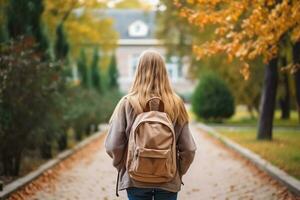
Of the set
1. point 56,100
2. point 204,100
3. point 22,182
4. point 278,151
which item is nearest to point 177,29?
point 204,100

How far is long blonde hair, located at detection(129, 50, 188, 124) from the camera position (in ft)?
16.2

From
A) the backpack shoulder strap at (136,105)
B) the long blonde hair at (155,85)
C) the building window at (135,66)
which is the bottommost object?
the building window at (135,66)

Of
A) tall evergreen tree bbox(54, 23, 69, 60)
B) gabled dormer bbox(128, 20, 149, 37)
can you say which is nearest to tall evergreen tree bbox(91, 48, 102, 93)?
tall evergreen tree bbox(54, 23, 69, 60)

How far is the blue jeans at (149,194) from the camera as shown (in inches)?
192

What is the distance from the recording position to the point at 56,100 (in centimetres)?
1331

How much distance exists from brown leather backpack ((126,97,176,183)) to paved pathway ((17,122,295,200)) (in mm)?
5129

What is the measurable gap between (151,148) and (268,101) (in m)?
15.1

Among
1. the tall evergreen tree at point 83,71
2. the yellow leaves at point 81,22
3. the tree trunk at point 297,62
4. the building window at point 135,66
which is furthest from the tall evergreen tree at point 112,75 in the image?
the building window at point 135,66

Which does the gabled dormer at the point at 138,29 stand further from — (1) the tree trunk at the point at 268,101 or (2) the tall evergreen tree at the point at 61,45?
(1) the tree trunk at the point at 268,101

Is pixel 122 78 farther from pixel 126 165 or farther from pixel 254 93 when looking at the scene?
pixel 126 165

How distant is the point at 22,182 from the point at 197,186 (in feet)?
9.86

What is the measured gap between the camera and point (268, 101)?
1934 cm

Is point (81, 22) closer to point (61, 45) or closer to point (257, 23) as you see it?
point (61, 45)

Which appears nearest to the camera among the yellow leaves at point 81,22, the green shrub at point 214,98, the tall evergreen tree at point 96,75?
the yellow leaves at point 81,22
